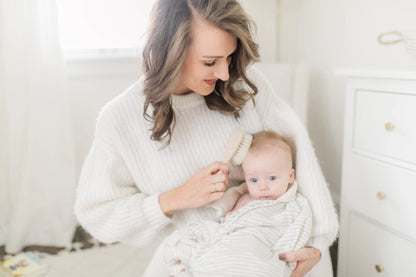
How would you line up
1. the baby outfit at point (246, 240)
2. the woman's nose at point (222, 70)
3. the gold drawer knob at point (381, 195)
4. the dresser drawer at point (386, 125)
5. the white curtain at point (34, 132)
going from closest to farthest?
the baby outfit at point (246, 240) → the woman's nose at point (222, 70) → the dresser drawer at point (386, 125) → the gold drawer knob at point (381, 195) → the white curtain at point (34, 132)

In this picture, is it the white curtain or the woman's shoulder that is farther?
the white curtain

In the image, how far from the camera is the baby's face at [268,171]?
114cm

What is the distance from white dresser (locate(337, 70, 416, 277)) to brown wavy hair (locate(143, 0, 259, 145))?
1.46 ft

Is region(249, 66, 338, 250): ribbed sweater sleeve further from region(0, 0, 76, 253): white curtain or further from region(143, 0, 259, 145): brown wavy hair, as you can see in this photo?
region(0, 0, 76, 253): white curtain

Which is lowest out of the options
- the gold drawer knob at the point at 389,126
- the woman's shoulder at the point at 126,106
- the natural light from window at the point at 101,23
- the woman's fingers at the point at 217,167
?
the woman's fingers at the point at 217,167

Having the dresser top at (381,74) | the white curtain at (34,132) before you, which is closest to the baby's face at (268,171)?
the dresser top at (381,74)

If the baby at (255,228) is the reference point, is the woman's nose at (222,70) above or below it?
above

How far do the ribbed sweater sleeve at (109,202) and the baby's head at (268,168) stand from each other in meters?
0.28

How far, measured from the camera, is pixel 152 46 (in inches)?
42.5

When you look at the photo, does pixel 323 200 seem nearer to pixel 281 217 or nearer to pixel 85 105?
pixel 281 217

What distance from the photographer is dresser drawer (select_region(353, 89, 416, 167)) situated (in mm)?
1189

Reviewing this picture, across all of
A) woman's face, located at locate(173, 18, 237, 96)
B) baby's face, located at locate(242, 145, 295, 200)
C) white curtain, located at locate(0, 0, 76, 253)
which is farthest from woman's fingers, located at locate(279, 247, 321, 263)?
white curtain, located at locate(0, 0, 76, 253)

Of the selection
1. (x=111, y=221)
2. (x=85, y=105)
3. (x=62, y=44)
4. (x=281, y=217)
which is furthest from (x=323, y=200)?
(x=62, y=44)

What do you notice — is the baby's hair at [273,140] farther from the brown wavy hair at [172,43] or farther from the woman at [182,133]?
the brown wavy hair at [172,43]
